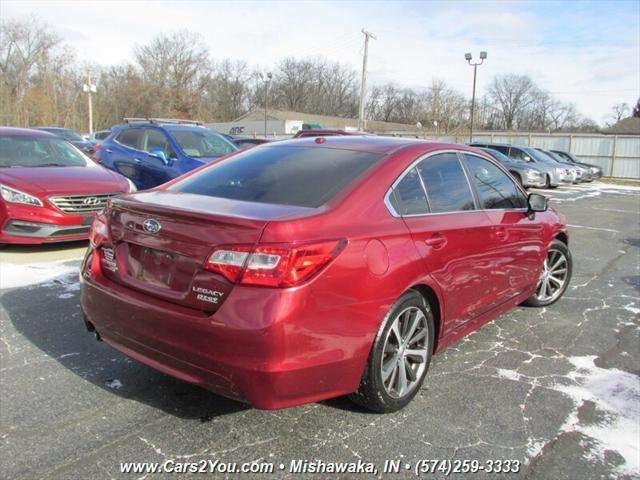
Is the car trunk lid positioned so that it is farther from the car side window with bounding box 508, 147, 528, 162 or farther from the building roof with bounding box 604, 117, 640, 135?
the building roof with bounding box 604, 117, 640, 135

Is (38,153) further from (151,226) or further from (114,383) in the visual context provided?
(151,226)

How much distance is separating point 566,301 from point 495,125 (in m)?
99.1

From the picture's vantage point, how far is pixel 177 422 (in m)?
2.87

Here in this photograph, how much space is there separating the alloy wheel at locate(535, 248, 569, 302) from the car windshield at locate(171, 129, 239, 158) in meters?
6.29

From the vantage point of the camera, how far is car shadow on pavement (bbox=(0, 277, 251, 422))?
3078mm

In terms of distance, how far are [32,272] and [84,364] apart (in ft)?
8.63

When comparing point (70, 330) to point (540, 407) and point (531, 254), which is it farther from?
point (531, 254)

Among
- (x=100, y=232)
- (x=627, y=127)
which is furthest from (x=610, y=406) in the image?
(x=627, y=127)

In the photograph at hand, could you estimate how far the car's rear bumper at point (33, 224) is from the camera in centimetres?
620

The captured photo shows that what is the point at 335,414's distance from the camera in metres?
2.99

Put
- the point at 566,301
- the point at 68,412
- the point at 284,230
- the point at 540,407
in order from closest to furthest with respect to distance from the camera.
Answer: the point at 284,230
the point at 68,412
the point at 540,407
the point at 566,301

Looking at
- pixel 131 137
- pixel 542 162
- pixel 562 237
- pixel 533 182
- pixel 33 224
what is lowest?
pixel 33 224

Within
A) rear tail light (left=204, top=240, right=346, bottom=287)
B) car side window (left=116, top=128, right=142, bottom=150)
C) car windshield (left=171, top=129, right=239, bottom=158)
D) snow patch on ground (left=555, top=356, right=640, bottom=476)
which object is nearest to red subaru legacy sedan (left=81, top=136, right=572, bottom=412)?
rear tail light (left=204, top=240, right=346, bottom=287)

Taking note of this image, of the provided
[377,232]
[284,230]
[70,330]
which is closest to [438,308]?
[377,232]
